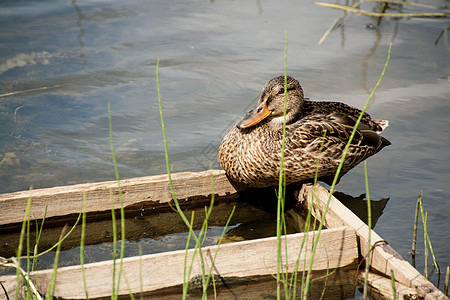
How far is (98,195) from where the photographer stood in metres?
3.52

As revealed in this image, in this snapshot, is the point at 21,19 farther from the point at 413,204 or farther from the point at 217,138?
the point at 413,204

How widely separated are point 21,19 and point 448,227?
6037 millimetres

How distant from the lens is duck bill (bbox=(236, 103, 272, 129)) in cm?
374

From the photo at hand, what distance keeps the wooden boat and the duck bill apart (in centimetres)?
38

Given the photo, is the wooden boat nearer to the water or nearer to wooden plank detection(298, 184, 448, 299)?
wooden plank detection(298, 184, 448, 299)

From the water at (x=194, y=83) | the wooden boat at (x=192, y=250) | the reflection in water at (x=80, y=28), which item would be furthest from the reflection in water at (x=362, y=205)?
the reflection in water at (x=80, y=28)

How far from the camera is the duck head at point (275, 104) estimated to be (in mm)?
3768

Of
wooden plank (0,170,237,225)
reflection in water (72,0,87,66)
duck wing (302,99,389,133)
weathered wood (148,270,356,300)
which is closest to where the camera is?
weathered wood (148,270,356,300)

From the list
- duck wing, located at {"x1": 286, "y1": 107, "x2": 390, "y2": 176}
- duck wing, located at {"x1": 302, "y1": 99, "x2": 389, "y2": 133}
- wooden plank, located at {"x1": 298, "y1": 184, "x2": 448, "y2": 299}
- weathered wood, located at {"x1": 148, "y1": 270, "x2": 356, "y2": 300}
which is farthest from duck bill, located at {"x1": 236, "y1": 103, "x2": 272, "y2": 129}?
weathered wood, located at {"x1": 148, "y1": 270, "x2": 356, "y2": 300}

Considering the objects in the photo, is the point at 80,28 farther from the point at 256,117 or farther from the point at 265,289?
the point at 265,289

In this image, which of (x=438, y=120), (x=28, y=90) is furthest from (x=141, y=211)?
(x=438, y=120)

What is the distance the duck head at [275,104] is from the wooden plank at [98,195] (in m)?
0.45

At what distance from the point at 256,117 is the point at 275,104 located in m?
0.16

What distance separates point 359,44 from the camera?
7023 millimetres
